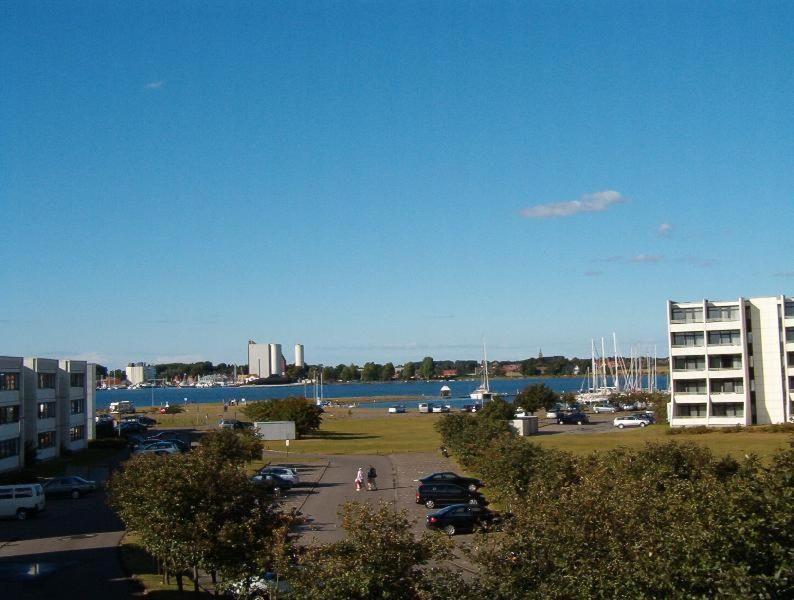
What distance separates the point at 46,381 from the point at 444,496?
4525cm

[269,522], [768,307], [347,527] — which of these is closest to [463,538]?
[269,522]

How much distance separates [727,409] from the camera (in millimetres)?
88062

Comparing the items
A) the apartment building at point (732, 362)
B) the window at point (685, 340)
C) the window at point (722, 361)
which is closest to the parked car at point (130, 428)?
the apartment building at point (732, 362)

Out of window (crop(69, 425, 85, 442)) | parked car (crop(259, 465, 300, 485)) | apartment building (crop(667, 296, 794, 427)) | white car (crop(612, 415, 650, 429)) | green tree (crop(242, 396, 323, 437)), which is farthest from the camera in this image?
white car (crop(612, 415, 650, 429))

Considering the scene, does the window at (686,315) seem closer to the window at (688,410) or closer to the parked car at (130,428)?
the window at (688,410)

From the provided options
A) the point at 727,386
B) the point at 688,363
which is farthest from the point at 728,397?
the point at 688,363

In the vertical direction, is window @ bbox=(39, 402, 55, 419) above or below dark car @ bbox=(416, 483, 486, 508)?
above

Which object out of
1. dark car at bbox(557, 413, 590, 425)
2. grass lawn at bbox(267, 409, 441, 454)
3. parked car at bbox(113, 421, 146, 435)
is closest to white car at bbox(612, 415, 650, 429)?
dark car at bbox(557, 413, 590, 425)

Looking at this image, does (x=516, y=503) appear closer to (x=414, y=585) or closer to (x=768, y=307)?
(x=414, y=585)

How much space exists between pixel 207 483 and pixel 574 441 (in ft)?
195

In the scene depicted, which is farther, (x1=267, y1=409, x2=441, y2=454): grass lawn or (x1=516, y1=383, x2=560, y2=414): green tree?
(x1=516, y1=383, x2=560, y2=414): green tree

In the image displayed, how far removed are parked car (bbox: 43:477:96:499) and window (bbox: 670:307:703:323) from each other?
63.4 meters

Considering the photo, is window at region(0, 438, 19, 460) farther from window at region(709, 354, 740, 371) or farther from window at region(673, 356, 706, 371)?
window at region(709, 354, 740, 371)

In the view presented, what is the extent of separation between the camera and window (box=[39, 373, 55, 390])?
72562 mm
